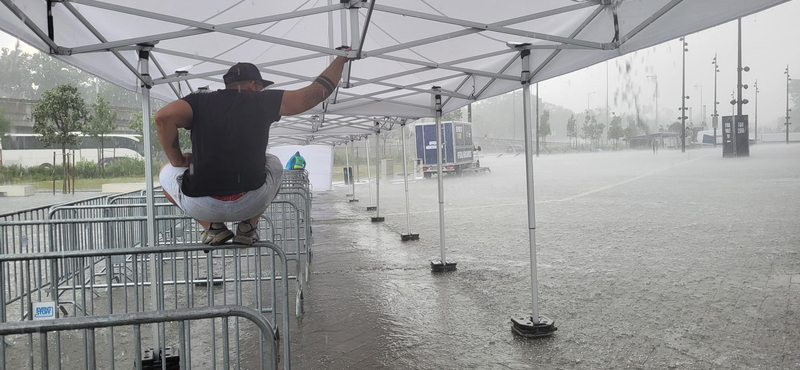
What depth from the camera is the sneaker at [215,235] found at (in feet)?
10.1

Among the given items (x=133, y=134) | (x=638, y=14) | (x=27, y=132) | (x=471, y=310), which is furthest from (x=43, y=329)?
(x=133, y=134)

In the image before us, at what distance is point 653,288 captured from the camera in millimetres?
6785

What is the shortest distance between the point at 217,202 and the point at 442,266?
18.1 ft

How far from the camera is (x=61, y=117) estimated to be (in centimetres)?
1611

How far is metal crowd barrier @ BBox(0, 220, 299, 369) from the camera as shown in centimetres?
314

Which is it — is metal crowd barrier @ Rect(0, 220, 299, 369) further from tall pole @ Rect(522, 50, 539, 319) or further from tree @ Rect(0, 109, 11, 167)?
tree @ Rect(0, 109, 11, 167)

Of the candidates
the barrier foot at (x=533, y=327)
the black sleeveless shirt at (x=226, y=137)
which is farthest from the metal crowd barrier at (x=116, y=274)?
the barrier foot at (x=533, y=327)

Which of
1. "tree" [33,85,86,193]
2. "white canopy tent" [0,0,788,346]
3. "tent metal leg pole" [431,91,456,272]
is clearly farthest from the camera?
"tree" [33,85,86,193]

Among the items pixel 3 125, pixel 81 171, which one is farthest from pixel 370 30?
pixel 81 171

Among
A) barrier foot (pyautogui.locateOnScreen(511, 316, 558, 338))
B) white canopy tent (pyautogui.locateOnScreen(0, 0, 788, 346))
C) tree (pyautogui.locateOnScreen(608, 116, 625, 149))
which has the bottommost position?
barrier foot (pyautogui.locateOnScreen(511, 316, 558, 338))

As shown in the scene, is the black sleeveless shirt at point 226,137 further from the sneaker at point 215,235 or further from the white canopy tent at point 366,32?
the white canopy tent at point 366,32

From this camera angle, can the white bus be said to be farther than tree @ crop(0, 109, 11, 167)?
Yes

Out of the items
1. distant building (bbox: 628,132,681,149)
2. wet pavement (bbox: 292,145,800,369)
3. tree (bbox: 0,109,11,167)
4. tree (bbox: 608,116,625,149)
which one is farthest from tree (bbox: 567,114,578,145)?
tree (bbox: 0,109,11,167)

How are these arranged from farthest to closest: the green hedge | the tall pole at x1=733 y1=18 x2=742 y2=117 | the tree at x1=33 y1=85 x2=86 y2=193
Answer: the tall pole at x1=733 y1=18 x2=742 y2=117
the tree at x1=33 y1=85 x2=86 y2=193
the green hedge
